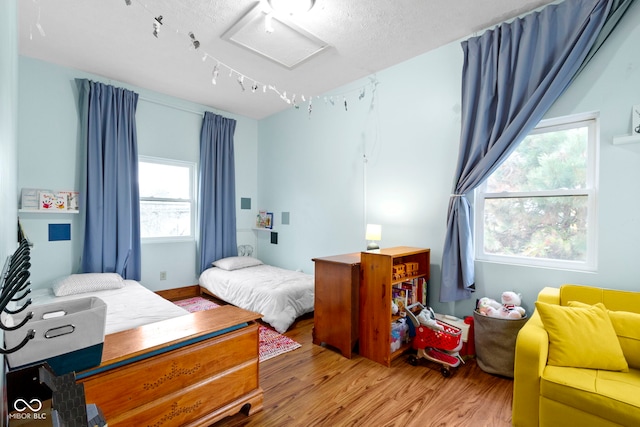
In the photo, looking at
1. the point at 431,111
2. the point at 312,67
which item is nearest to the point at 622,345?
the point at 431,111

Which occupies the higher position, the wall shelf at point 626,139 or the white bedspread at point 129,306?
the wall shelf at point 626,139

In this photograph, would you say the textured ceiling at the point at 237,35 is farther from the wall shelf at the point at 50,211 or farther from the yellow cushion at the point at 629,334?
the yellow cushion at the point at 629,334

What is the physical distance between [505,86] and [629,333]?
181 centimetres

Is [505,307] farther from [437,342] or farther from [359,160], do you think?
[359,160]

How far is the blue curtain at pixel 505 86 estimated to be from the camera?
6.73 ft

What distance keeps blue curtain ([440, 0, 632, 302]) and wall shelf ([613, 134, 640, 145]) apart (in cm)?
46

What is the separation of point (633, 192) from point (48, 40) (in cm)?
487

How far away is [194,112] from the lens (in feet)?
14.2

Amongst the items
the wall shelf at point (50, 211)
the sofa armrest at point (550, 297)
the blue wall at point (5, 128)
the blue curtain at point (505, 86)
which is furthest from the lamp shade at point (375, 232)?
the wall shelf at point (50, 211)

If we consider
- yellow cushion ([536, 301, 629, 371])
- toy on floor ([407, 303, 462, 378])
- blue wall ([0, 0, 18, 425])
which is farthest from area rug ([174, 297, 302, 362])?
blue wall ([0, 0, 18, 425])

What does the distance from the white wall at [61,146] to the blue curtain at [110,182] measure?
149mm

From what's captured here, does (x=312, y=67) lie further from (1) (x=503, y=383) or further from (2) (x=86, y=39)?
(1) (x=503, y=383)

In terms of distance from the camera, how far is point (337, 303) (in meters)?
2.59

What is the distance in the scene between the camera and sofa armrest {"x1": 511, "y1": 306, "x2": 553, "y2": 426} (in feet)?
5.16
